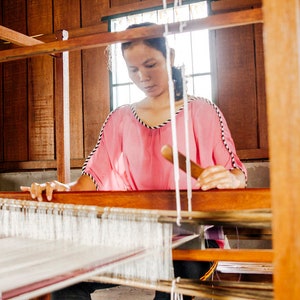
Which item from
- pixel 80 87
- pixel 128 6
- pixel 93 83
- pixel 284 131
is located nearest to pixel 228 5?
pixel 128 6

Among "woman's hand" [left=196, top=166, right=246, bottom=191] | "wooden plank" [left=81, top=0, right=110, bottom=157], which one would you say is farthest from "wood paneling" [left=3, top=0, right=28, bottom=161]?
"woman's hand" [left=196, top=166, right=246, bottom=191]

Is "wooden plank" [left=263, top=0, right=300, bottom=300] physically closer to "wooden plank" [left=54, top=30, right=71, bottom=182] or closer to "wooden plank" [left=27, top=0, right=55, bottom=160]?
"wooden plank" [left=54, top=30, right=71, bottom=182]

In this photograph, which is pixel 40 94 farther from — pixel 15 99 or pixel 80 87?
pixel 80 87

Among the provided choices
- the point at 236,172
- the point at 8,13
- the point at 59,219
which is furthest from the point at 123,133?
the point at 8,13

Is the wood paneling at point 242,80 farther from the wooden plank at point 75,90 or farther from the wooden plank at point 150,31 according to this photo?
the wooden plank at point 150,31

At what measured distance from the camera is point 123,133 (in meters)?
2.17

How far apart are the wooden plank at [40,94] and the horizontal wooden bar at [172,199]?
3.69m

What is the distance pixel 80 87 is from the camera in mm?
4855

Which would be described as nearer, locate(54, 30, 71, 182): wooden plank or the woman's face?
the woman's face

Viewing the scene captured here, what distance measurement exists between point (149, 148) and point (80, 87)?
9.72 feet

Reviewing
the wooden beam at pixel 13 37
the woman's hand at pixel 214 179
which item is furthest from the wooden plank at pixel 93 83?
the woman's hand at pixel 214 179

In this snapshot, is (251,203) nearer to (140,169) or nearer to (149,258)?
(149,258)

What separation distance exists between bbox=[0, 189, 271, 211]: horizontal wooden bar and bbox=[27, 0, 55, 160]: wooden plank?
12.1ft

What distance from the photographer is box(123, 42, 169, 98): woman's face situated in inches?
81.3
